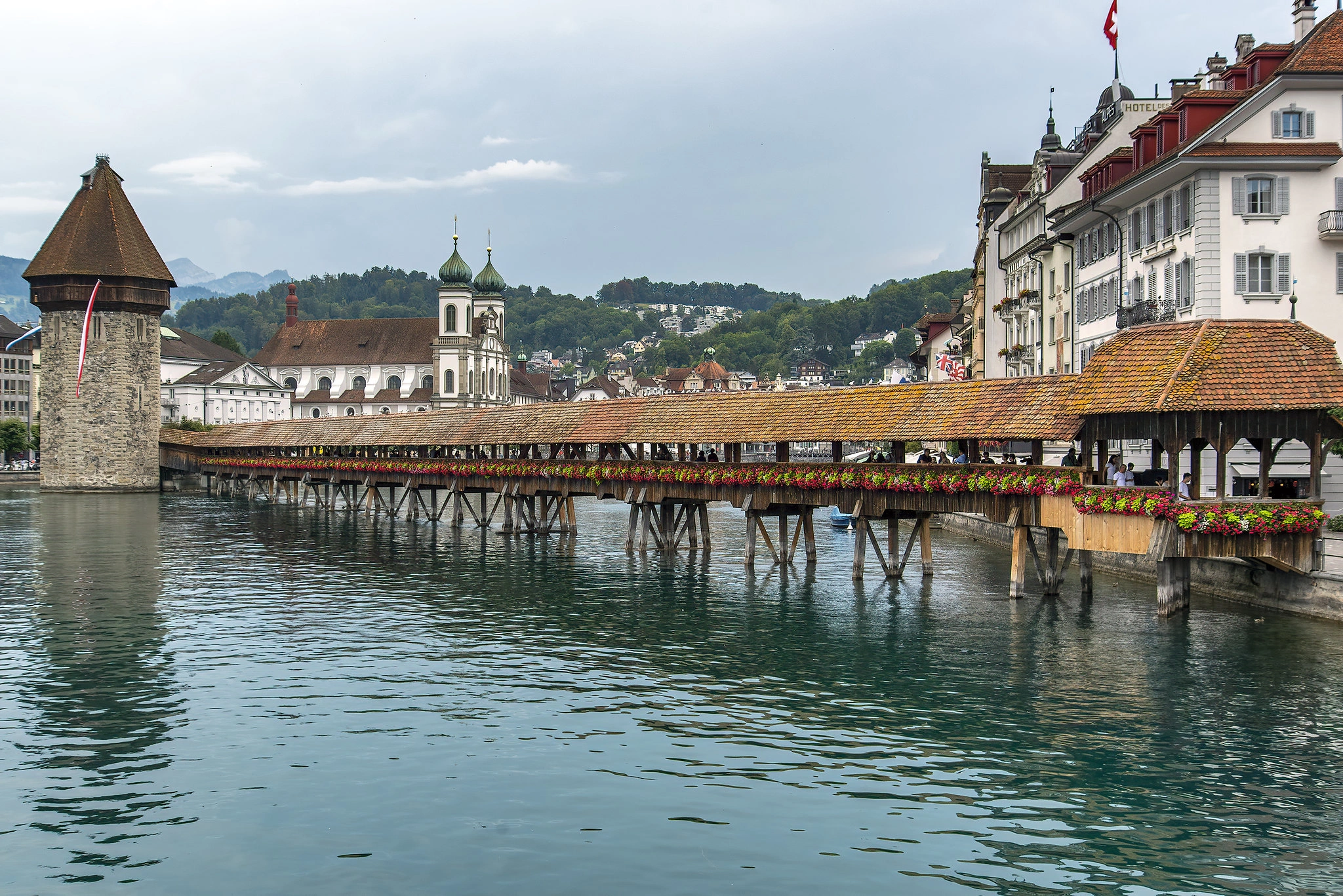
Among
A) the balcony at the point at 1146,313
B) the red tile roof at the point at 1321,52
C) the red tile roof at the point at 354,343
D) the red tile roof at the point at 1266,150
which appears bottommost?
the balcony at the point at 1146,313

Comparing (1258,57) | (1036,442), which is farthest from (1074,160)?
(1036,442)

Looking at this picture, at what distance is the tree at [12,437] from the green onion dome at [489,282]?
188 ft

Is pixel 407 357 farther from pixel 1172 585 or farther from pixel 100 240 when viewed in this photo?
pixel 1172 585

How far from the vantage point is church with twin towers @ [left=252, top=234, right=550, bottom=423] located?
156 m

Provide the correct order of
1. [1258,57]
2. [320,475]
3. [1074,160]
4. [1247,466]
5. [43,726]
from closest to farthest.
→ [43,726]
[1247,466]
[1258,57]
[1074,160]
[320,475]

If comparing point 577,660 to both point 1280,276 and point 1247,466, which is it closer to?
point 1247,466

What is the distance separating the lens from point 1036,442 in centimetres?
3127

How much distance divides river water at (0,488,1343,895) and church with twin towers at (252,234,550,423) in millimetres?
122321

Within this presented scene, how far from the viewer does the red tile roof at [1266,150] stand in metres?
36.4

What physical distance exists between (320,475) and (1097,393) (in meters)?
55.0

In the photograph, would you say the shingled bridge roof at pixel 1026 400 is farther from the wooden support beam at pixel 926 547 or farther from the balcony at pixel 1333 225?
the balcony at pixel 1333 225

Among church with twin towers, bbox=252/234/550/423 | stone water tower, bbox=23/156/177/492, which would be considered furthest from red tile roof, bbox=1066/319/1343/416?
church with twin towers, bbox=252/234/550/423


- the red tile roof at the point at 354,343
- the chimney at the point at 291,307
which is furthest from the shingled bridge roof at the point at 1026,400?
the chimney at the point at 291,307

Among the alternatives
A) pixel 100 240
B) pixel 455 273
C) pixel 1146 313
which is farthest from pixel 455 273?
pixel 1146 313
